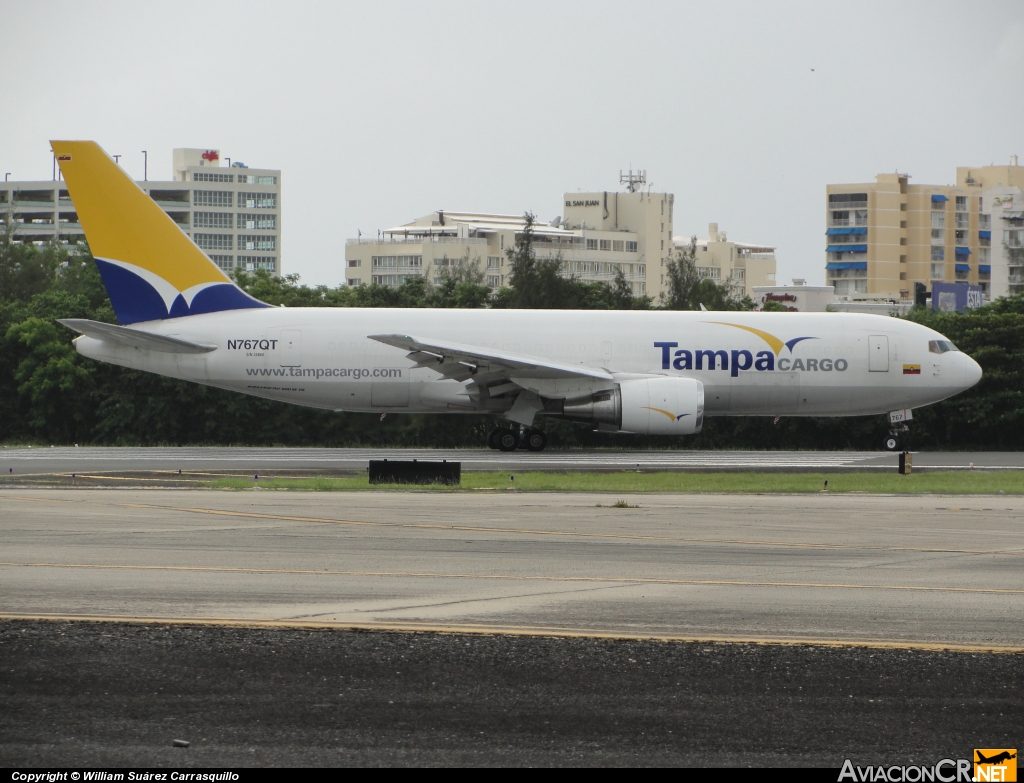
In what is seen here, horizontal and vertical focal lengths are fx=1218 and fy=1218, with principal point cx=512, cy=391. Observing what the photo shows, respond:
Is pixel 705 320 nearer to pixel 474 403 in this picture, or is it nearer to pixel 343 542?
pixel 474 403

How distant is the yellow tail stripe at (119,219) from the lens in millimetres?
32094

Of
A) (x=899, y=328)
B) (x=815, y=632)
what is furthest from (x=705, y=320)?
(x=815, y=632)

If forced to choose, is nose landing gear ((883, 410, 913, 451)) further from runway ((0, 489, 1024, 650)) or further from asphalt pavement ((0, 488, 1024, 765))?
asphalt pavement ((0, 488, 1024, 765))

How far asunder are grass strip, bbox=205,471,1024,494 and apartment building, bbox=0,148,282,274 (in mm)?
159349

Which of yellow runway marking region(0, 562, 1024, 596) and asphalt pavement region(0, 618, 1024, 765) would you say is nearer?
asphalt pavement region(0, 618, 1024, 765)

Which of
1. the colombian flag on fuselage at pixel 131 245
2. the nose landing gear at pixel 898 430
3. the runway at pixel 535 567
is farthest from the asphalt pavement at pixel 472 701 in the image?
the nose landing gear at pixel 898 430

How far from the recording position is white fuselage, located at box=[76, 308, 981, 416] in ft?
105

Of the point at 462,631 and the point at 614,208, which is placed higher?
the point at 614,208

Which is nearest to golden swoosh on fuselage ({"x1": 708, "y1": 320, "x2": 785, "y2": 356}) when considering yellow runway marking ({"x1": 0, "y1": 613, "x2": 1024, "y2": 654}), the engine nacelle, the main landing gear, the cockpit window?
the engine nacelle

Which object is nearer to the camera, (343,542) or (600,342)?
(343,542)

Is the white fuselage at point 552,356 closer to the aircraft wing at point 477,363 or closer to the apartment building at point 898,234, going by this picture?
the aircraft wing at point 477,363

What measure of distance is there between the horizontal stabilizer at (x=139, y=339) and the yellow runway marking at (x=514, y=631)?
73.7 ft

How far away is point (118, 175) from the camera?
3225cm

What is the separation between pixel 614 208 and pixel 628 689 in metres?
181
